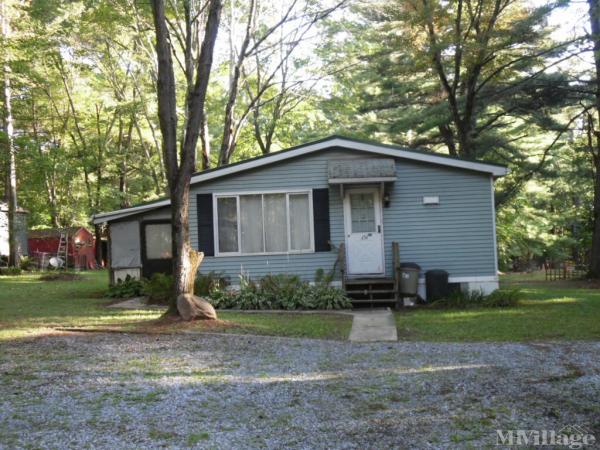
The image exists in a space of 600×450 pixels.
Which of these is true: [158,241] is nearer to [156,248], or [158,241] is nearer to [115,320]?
[156,248]

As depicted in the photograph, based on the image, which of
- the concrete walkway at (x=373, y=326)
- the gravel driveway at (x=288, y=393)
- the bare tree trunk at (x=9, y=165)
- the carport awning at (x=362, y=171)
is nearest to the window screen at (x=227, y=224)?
the carport awning at (x=362, y=171)

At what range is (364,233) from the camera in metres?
13.2

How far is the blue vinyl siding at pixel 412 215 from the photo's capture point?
13.1m

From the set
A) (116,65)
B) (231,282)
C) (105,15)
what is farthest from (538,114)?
(116,65)

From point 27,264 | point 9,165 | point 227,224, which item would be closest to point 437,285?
point 227,224

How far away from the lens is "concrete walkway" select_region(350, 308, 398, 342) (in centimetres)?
861

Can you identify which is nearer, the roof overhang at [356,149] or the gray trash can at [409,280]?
the gray trash can at [409,280]

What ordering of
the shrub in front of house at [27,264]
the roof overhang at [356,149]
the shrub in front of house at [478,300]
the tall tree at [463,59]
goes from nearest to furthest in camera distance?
the shrub in front of house at [478,300] → the roof overhang at [356,149] → the tall tree at [463,59] → the shrub in front of house at [27,264]

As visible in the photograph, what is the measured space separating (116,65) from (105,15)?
4777mm

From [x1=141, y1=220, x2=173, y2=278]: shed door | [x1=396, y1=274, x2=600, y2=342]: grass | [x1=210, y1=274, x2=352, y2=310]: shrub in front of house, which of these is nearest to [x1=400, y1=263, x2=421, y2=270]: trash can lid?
[x1=396, y1=274, x2=600, y2=342]: grass

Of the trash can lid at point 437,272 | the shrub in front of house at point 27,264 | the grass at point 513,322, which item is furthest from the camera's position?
the shrub in front of house at point 27,264

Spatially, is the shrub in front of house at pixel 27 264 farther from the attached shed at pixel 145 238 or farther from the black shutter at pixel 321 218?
the black shutter at pixel 321 218

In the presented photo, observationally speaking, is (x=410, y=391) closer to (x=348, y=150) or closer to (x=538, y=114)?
(x=348, y=150)

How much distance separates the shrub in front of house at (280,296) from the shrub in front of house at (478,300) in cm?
207
